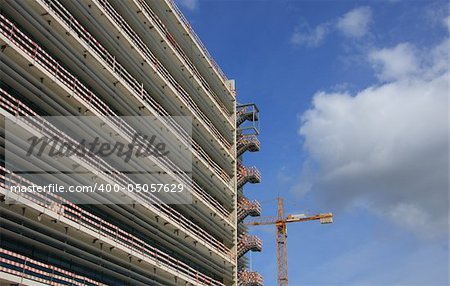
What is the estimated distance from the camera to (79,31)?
38562mm

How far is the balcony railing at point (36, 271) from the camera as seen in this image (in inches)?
1172

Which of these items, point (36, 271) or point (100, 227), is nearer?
point (36, 271)

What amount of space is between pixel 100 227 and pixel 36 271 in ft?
23.5

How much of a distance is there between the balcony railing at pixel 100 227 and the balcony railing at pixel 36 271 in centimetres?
286

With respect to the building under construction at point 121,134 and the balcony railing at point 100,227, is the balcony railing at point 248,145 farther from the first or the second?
the balcony railing at point 100,227

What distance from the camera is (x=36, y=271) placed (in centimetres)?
3130

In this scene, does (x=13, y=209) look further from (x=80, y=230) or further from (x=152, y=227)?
(x=152, y=227)

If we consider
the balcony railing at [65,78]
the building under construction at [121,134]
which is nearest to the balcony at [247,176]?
the building under construction at [121,134]

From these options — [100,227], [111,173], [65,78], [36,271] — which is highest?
[65,78]

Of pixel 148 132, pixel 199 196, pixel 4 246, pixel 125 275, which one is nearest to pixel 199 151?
pixel 199 196

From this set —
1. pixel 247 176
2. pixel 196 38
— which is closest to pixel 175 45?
pixel 196 38

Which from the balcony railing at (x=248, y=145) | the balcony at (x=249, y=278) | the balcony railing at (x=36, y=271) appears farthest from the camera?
the balcony railing at (x=248, y=145)

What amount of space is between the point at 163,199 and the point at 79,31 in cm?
1740

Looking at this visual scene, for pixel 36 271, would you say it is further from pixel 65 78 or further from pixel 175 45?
pixel 175 45
